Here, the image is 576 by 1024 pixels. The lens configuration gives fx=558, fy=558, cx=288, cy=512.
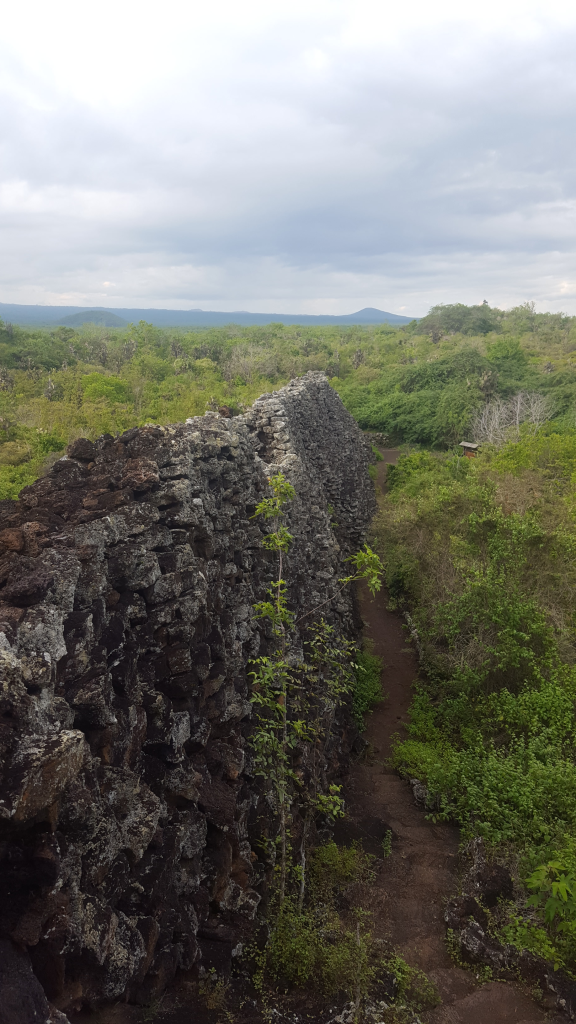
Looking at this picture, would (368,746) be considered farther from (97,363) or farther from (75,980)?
(97,363)

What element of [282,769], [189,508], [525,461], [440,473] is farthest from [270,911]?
[440,473]

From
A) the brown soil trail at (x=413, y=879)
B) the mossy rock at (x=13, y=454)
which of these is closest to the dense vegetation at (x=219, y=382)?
the mossy rock at (x=13, y=454)

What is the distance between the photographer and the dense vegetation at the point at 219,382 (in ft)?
130

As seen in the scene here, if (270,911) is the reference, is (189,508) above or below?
above

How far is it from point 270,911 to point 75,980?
15.6ft

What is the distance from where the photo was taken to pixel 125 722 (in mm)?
6797

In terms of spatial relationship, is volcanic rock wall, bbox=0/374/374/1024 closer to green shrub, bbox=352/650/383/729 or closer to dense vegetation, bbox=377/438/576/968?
dense vegetation, bbox=377/438/576/968

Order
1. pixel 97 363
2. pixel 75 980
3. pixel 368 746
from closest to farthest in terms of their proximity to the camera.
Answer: pixel 75 980 → pixel 368 746 → pixel 97 363

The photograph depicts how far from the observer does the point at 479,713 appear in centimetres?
1780

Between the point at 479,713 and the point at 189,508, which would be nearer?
the point at 189,508

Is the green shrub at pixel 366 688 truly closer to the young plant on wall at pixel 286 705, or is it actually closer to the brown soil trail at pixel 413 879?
the brown soil trail at pixel 413 879

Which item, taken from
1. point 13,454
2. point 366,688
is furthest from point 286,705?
point 13,454

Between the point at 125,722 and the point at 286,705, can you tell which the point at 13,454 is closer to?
the point at 286,705

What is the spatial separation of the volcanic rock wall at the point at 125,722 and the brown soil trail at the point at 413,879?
3863mm
